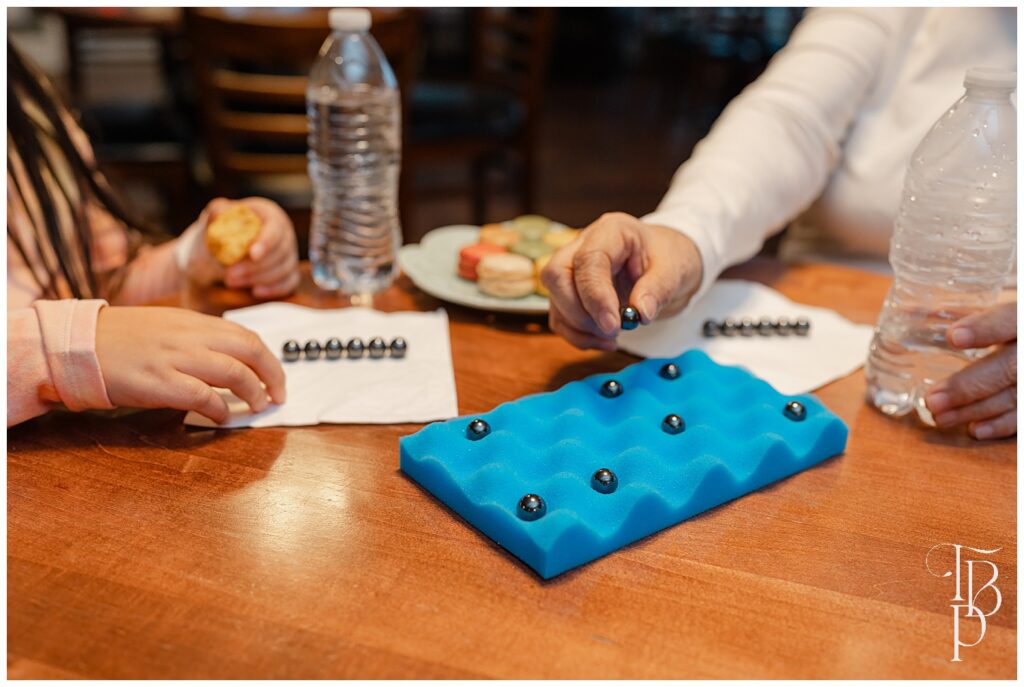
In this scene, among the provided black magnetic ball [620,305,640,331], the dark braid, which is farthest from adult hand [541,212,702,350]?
the dark braid

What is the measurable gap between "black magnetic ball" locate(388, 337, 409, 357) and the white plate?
0.45 feet

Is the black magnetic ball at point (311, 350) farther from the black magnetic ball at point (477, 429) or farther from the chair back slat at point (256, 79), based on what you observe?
the chair back slat at point (256, 79)

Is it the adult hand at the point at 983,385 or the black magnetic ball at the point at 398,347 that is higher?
the adult hand at the point at 983,385

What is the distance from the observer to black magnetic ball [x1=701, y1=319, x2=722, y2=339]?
1140mm

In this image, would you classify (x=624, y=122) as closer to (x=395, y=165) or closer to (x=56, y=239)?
(x=395, y=165)

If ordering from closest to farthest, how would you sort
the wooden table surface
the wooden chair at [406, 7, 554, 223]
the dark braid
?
the wooden table surface < the dark braid < the wooden chair at [406, 7, 554, 223]

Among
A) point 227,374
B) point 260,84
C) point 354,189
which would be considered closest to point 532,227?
point 354,189

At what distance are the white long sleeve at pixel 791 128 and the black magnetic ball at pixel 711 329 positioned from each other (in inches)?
4.8

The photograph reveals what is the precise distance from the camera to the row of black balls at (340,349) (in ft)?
3.43

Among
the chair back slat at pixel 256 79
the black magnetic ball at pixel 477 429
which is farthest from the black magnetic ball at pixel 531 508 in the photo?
the chair back slat at pixel 256 79

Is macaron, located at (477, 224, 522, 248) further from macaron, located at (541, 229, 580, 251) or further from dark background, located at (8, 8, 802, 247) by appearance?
dark background, located at (8, 8, 802, 247)

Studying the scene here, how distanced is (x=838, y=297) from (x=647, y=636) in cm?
78

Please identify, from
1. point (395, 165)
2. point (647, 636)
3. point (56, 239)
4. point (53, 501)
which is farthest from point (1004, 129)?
point (56, 239)

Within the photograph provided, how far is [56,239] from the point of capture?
3.82 ft
